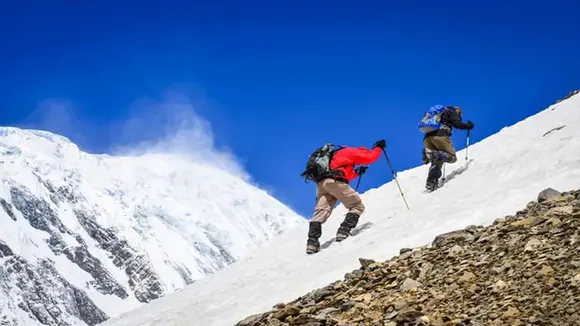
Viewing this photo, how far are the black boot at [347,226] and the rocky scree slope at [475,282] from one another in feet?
15.3

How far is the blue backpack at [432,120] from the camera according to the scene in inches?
715

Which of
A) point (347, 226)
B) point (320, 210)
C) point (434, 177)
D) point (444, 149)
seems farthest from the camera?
point (444, 149)

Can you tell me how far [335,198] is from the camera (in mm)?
15898

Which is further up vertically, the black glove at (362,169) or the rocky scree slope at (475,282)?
the black glove at (362,169)

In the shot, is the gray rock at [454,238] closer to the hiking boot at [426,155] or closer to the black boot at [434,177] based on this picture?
the black boot at [434,177]

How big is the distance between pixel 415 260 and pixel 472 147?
12619 millimetres

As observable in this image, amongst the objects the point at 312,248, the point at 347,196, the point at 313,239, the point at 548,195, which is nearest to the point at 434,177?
the point at 347,196

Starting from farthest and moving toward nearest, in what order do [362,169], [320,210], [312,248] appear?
[362,169] → [320,210] → [312,248]

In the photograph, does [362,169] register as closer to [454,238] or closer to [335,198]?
[335,198]

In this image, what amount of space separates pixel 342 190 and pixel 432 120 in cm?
420

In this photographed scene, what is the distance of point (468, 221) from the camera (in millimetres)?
11125

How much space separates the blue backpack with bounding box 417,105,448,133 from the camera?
18.2m

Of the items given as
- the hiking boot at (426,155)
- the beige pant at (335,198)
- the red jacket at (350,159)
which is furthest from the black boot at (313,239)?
the hiking boot at (426,155)

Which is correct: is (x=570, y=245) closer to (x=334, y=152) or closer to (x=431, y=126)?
(x=334, y=152)
